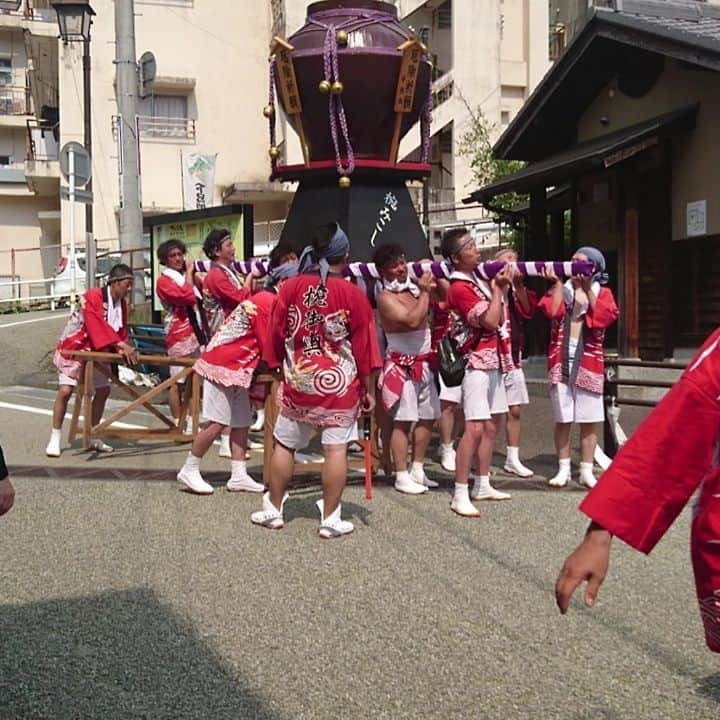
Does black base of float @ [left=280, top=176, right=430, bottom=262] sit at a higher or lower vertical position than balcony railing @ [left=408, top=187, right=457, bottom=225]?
lower

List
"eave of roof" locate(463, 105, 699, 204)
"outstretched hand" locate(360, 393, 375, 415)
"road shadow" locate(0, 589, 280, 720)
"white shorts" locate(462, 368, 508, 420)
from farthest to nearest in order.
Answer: "eave of roof" locate(463, 105, 699, 204), "white shorts" locate(462, 368, 508, 420), "outstretched hand" locate(360, 393, 375, 415), "road shadow" locate(0, 589, 280, 720)

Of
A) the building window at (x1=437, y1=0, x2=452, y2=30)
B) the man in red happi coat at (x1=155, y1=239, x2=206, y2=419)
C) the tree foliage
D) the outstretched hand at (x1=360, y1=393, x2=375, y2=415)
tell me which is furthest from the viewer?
the building window at (x1=437, y1=0, x2=452, y2=30)

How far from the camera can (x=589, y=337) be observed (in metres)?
6.97

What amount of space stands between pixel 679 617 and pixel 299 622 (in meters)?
1.72

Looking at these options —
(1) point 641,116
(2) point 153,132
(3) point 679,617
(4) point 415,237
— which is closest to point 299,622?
(3) point 679,617

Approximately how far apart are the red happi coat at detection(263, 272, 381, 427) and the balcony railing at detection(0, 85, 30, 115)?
3169 cm

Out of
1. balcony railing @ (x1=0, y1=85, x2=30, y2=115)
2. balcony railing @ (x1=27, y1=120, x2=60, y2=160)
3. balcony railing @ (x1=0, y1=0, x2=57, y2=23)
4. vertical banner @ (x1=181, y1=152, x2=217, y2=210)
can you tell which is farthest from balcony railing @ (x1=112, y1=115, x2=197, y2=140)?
vertical banner @ (x1=181, y1=152, x2=217, y2=210)

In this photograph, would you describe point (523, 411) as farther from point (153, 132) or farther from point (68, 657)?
point (153, 132)

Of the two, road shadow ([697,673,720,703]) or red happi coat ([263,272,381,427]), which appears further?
red happi coat ([263,272,381,427])

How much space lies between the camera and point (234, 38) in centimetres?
3077

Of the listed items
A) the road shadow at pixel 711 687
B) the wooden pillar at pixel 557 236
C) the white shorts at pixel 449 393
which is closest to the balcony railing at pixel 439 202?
the wooden pillar at pixel 557 236

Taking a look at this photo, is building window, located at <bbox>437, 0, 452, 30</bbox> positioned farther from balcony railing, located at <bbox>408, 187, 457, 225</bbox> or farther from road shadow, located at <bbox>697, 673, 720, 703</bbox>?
road shadow, located at <bbox>697, 673, 720, 703</bbox>

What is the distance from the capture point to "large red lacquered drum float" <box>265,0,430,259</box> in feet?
27.7

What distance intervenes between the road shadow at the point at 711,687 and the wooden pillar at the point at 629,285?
28.2ft
